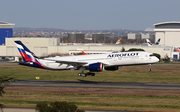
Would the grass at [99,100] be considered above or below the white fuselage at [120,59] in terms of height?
below

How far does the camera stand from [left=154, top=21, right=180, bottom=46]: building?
148750 mm

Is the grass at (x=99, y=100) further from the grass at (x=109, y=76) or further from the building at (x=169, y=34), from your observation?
the building at (x=169, y=34)

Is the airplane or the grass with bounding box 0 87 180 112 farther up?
the airplane

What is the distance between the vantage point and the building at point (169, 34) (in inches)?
5856

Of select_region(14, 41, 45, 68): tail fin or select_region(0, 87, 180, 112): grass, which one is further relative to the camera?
select_region(14, 41, 45, 68): tail fin

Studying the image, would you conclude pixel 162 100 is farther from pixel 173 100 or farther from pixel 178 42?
pixel 178 42

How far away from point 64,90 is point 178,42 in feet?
399

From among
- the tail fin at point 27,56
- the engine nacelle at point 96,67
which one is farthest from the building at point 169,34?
the engine nacelle at point 96,67

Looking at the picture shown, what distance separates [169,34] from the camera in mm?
149500

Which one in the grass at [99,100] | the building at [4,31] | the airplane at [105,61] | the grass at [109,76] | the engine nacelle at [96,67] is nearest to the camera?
the grass at [99,100]

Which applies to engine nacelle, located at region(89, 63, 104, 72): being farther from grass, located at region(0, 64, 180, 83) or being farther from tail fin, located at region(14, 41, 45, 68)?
tail fin, located at region(14, 41, 45, 68)

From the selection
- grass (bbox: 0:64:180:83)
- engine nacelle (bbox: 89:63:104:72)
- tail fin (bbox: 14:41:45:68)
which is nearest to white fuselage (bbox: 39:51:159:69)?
engine nacelle (bbox: 89:63:104:72)

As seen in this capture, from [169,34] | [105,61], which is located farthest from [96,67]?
[169,34]

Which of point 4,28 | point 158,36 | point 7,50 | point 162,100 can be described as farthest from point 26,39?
point 162,100
